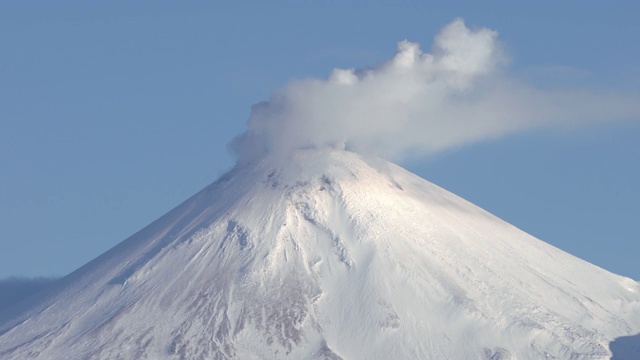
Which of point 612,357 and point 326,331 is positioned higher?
point 326,331

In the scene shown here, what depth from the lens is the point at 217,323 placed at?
19575 cm

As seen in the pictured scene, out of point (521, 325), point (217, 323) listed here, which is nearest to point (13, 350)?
point (217, 323)

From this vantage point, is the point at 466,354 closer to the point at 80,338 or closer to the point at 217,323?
the point at 217,323

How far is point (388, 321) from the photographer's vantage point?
7736 inches

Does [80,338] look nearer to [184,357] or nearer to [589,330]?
[184,357]

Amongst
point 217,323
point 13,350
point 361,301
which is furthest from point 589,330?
point 13,350

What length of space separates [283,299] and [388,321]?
9.39 metres

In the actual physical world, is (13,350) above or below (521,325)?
above

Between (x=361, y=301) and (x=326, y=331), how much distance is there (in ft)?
21.2

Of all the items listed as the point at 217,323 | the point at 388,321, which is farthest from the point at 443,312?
the point at 217,323

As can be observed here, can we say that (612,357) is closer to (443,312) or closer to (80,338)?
(443,312)

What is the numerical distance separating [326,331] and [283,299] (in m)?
6.40

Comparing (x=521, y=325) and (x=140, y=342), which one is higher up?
(x=140, y=342)

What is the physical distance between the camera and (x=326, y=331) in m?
194
